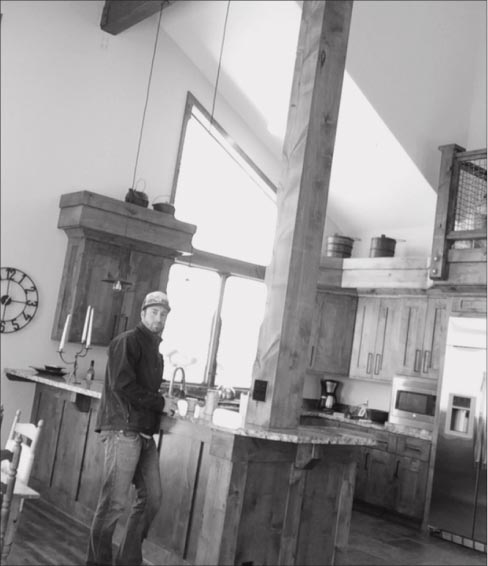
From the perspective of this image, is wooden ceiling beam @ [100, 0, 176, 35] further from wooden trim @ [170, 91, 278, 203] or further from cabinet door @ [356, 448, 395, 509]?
cabinet door @ [356, 448, 395, 509]

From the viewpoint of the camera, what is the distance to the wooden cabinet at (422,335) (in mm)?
7438

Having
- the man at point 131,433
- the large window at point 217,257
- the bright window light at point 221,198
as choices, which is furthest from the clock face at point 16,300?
the man at point 131,433

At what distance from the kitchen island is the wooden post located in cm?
27

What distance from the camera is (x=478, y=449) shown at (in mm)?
6473

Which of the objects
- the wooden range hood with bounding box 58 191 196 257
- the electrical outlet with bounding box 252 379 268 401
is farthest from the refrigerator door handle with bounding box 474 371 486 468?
the wooden range hood with bounding box 58 191 196 257

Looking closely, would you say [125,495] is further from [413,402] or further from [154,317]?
[413,402]

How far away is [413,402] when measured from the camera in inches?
292

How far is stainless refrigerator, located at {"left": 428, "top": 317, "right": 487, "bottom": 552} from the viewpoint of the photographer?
646 centimetres

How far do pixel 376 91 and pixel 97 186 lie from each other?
3045 millimetres

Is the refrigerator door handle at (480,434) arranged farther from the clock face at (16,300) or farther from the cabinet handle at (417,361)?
the clock face at (16,300)

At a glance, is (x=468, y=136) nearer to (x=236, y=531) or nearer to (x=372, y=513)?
(x=372, y=513)

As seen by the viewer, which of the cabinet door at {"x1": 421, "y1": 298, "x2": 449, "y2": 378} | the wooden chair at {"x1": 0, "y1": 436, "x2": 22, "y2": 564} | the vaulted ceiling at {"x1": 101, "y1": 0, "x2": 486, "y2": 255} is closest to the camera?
the wooden chair at {"x1": 0, "y1": 436, "x2": 22, "y2": 564}

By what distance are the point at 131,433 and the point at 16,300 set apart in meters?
2.93

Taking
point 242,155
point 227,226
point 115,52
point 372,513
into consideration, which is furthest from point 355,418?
point 115,52
